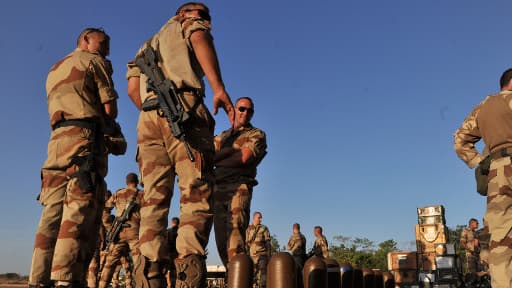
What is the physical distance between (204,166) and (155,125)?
51 cm

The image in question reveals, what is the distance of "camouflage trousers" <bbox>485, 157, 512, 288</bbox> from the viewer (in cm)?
433

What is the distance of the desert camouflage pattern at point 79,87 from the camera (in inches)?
156

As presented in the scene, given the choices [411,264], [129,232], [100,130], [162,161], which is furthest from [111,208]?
[162,161]

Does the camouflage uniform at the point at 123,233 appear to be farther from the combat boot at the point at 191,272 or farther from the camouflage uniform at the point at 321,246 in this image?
the camouflage uniform at the point at 321,246

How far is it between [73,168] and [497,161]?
3.97 m

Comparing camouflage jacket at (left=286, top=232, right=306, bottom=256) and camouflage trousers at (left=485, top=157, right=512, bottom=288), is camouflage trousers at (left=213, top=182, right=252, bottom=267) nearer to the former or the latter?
camouflage trousers at (left=485, top=157, right=512, bottom=288)

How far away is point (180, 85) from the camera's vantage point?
343 cm

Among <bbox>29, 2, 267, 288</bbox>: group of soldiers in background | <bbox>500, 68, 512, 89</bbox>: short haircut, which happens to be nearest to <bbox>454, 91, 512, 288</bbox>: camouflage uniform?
<bbox>500, 68, 512, 89</bbox>: short haircut

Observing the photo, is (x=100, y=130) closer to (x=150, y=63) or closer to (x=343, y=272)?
(x=150, y=63)

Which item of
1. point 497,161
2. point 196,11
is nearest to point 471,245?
point 497,161

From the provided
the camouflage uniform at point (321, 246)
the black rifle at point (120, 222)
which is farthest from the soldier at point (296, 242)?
the black rifle at point (120, 222)

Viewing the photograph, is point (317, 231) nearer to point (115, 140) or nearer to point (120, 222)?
point (120, 222)

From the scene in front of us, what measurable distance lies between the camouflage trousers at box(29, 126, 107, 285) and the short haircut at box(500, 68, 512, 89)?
4.12 metres

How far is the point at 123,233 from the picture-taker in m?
11.5
